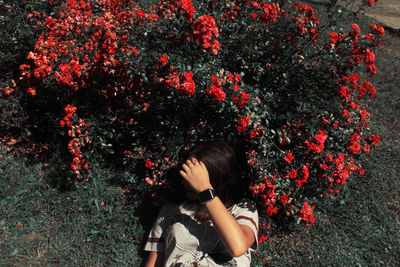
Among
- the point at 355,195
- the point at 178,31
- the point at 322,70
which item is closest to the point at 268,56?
the point at 322,70

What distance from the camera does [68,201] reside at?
2.99 meters

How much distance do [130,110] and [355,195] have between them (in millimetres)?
2427

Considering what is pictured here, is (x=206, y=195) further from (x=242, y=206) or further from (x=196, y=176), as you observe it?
(x=242, y=206)

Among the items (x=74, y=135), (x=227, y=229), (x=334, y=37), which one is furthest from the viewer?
(x=334, y=37)

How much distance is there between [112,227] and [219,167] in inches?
50.8

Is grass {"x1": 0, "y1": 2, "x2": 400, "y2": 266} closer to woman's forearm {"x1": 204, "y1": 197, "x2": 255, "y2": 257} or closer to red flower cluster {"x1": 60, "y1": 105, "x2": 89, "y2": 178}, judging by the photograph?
red flower cluster {"x1": 60, "y1": 105, "x2": 89, "y2": 178}

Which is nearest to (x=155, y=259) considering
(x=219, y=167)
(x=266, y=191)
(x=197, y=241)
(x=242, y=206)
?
(x=197, y=241)

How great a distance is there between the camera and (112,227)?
2.88 meters

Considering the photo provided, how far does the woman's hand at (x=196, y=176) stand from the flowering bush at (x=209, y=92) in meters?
0.55

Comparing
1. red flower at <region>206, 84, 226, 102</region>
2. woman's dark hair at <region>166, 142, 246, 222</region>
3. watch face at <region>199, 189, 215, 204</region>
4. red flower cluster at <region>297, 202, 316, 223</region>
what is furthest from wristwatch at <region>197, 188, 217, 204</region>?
red flower cluster at <region>297, 202, 316, 223</region>

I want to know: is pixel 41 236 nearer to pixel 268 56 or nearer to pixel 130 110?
pixel 130 110

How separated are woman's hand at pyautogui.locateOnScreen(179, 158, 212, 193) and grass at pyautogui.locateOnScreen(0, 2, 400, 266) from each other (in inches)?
43.3

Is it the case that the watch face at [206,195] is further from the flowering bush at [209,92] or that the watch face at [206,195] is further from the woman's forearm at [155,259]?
the woman's forearm at [155,259]

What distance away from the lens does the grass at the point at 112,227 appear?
8.89ft
